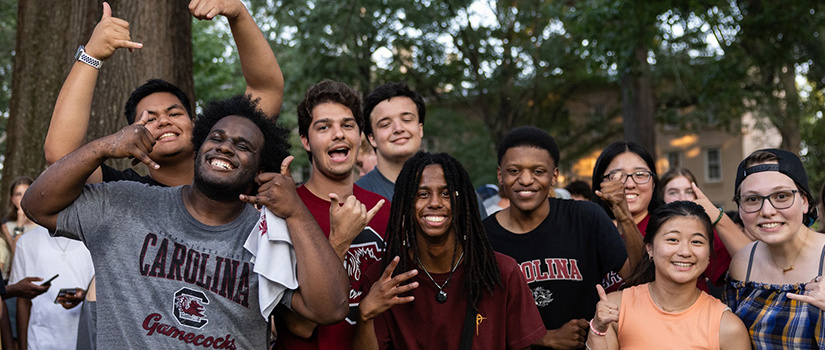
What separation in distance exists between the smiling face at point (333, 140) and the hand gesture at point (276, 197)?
722mm

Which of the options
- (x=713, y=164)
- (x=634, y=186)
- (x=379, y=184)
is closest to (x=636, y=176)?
(x=634, y=186)

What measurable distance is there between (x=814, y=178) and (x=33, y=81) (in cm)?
2869

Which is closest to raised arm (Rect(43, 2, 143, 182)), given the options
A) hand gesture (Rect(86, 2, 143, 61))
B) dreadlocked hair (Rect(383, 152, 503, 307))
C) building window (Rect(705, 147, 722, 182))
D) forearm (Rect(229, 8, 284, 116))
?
hand gesture (Rect(86, 2, 143, 61))

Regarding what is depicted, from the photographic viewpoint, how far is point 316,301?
9.19ft

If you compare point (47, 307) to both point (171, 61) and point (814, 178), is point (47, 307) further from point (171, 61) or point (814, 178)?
point (814, 178)

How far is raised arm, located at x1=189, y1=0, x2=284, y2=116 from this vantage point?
10.7 feet

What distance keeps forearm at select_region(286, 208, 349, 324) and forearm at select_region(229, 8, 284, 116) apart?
120cm

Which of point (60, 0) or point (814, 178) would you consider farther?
point (814, 178)

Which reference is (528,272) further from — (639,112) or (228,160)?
(639,112)

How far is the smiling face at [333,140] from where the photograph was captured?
360 cm

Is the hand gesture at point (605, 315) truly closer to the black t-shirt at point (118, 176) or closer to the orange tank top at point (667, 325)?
the orange tank top at point (667, 325)

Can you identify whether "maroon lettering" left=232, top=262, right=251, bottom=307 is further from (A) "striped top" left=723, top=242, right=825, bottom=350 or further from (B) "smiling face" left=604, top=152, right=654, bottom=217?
(B) "smiling face" left=604, top=152, right=654, bottom=217

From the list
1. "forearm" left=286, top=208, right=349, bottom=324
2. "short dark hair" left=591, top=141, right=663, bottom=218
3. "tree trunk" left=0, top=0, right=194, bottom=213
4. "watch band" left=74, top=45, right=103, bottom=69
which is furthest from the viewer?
"tree trunk" left=0, top=0, right=194, bottom=213

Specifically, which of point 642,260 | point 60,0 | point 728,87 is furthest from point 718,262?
point 728,87
